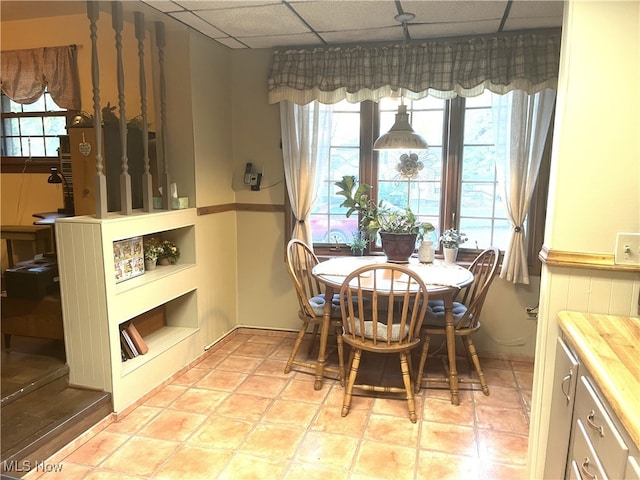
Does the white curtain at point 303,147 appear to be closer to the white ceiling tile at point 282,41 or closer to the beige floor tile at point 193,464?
the white ceiling tile at point 282,41

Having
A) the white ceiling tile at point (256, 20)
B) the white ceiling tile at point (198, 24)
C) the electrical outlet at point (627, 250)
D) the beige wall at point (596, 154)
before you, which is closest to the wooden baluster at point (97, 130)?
the white ceiling tile at point (198, 24)

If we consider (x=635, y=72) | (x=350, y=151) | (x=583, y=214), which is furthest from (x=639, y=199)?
(x=350, y=151)

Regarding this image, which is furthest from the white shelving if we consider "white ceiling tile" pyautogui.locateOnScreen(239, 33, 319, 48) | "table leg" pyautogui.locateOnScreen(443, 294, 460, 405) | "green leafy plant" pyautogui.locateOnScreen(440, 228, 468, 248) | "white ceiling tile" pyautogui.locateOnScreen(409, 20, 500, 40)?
"white ceiling tile" pyautogui.locateOnScreen(409, 20, 500, 40)

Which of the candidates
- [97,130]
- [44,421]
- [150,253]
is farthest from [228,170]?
[44,421]

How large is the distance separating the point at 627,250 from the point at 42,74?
13.8 feet

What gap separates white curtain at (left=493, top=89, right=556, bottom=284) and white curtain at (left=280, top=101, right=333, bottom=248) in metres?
1.25

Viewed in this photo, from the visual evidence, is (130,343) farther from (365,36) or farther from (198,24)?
(365,36)

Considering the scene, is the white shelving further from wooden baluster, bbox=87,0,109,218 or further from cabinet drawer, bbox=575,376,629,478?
cabinet drawer, bbox=575,376,629,478

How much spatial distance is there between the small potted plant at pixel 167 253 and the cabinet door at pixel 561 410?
2499 mm

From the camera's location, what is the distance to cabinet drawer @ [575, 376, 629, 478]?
1113mm

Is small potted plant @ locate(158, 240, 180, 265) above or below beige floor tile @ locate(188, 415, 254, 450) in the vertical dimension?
above

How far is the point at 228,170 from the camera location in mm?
3773

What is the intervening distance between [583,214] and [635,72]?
1.67ft

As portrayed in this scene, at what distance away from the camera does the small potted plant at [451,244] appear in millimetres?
3324
